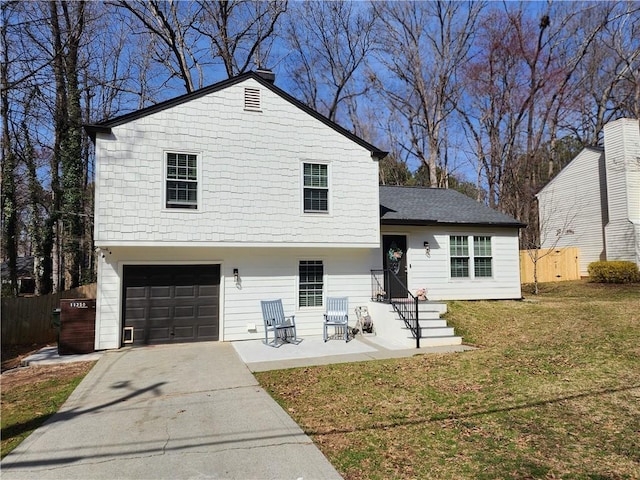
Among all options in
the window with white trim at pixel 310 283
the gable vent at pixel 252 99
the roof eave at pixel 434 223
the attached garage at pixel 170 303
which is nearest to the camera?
the attached garage at pixel 170 303

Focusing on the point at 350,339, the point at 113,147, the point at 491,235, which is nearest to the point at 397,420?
the point at 350,339

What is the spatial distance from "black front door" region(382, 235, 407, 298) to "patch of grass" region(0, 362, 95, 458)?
8.02 m

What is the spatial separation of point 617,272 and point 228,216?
654 inches

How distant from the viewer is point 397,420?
4.85m

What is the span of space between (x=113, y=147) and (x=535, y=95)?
24.8 m

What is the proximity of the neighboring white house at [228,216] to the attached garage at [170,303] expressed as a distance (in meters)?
0.02

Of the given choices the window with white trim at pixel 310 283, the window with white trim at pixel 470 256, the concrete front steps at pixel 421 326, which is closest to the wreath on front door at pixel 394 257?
the concrete front steps at pixel 421 326

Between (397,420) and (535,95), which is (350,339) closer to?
(397,420)

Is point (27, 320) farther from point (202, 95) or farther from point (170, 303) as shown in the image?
point (202, 95)

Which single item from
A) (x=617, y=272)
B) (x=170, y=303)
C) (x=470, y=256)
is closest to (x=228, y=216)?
(x=170, y=303)

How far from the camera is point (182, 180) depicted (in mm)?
9672

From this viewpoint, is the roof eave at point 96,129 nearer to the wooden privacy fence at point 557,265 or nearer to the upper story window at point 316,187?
the upper story window at point 316,187

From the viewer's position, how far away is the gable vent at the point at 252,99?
33.8 ft

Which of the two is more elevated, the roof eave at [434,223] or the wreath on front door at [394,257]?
the roof eave at [434,223]
